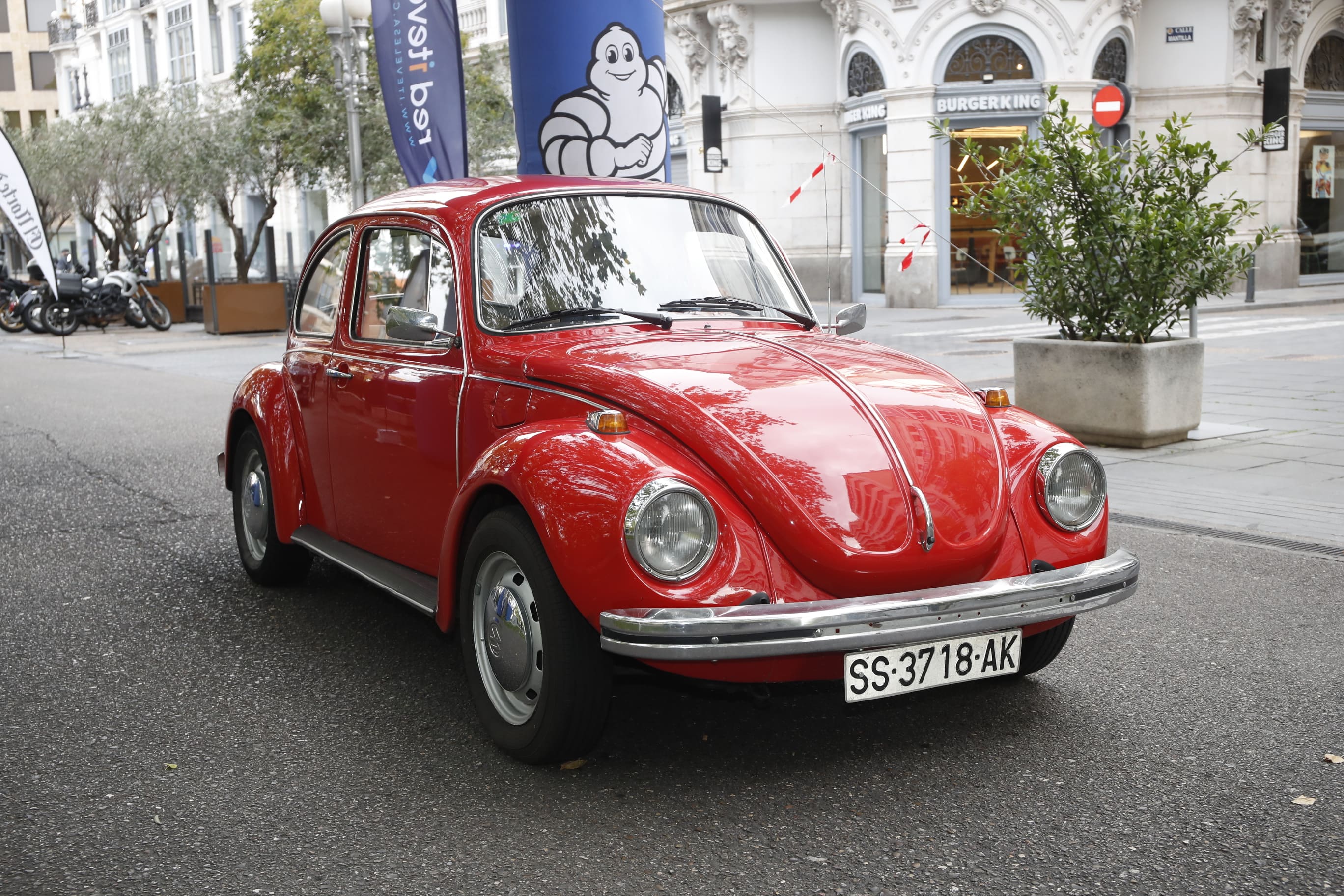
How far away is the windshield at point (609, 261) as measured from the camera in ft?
14.6

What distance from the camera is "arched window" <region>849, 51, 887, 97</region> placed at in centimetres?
2633

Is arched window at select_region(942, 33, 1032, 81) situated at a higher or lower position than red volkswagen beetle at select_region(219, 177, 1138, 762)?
higher

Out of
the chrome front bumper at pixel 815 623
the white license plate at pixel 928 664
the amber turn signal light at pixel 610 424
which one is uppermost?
the amber turn signal light at pixel 610 424

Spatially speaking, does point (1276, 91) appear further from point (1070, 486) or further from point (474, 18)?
point (1070, 486)

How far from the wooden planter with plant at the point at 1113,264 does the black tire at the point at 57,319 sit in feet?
69.5

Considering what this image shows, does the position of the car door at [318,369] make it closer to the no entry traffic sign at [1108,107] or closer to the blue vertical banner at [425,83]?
the blue vertical banner at [425,83]

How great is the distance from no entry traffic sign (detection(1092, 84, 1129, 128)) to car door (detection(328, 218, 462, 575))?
1599 centimetres

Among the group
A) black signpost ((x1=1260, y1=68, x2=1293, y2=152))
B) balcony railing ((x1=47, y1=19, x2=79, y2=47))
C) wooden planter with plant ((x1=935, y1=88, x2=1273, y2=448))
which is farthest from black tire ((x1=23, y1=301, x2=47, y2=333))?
balcony railing ((x1=47, y1=19, x2=79, y2=47))

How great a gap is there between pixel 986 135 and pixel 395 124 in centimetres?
1724

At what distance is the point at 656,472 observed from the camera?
346cm

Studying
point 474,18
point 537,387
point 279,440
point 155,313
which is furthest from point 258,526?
point 474,18

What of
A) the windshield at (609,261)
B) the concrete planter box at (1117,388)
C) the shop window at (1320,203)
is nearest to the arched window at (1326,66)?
the shop window at (1320,203)

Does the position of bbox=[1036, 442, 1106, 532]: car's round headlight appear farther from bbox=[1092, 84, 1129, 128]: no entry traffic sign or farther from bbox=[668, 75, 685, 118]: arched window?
bbox=[668, 75, 685, 118]: arched window

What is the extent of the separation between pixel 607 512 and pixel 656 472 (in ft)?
0.55
